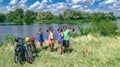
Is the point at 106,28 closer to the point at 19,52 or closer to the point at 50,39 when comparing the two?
the point at 50,39

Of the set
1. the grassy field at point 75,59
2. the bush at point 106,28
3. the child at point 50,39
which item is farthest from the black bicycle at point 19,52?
the bush at point 106,28

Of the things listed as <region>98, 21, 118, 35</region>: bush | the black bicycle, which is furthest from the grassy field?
<region>98, 21, 118, 35</region>: bush

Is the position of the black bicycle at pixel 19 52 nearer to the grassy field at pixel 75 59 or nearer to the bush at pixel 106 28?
the grassy field at pixel 75 59

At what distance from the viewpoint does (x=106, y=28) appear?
2811 centimetres

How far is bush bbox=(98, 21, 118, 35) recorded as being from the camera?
91.8 feet

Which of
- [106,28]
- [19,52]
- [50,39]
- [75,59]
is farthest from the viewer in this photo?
[106,28]

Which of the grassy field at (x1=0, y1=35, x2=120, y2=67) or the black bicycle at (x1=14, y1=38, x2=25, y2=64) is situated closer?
the grassy field at (x1=0, y1=35, x2=120, y2=67)

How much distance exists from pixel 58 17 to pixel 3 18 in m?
28.8

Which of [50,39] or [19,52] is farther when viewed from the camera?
[50,39]

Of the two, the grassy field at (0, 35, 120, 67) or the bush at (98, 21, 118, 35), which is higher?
the grassy field at (0, 35, 120, 67)

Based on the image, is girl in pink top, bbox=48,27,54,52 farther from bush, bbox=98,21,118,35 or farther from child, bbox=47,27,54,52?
bush, bbox=98,21,118,35

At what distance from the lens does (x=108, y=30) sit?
91.8 ft

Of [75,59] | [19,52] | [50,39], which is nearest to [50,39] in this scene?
[50,39]

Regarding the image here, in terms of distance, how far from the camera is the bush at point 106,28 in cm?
2797
